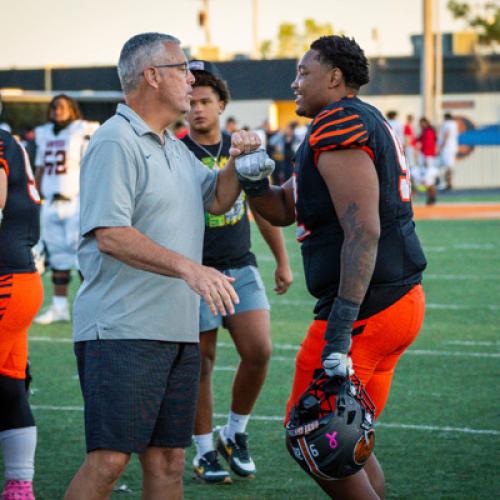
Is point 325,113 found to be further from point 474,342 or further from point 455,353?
point 474,342

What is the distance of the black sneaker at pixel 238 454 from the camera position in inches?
239

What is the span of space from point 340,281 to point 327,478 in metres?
0.77

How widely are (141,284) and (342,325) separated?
784mm

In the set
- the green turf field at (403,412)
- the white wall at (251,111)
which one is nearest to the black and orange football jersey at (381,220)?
the green turf field at (403,412)

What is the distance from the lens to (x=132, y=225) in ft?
13.7

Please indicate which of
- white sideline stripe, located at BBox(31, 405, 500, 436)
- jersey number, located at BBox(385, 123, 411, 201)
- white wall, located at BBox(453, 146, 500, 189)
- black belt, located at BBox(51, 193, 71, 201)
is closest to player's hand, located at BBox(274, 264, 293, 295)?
white sideline stripe, located at BBox(31, 405, 500, 436)

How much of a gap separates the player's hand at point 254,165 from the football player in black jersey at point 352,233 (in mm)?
115

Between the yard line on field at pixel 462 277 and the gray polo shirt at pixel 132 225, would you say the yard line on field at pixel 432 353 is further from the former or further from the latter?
the gray polo shirt at pixel 132 225

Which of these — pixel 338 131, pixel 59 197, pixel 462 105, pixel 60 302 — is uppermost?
pixel 338 131

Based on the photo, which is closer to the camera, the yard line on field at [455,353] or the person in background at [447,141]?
the yard line on field at [455,353]

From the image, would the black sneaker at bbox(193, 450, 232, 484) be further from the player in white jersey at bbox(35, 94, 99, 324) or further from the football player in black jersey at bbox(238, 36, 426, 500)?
the player in white jersey at bbox(35, 94, 99, 324)

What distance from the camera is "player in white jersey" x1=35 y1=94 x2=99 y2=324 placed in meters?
10.8

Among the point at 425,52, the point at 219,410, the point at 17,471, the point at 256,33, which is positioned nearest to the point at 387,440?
the point at 219,410

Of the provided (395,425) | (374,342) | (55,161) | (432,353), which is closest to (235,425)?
(395,425)
